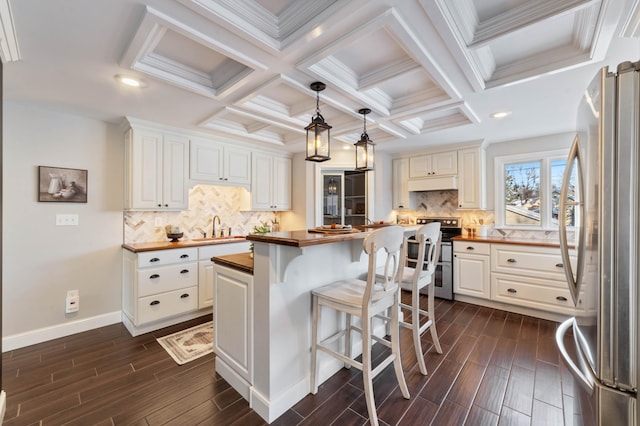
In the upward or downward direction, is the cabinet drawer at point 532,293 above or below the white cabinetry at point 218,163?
below

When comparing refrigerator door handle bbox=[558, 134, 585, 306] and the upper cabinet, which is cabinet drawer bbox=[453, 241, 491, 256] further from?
refrigerator door handle bbox=[558, 134, 585, 306]

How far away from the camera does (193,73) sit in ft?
7.41

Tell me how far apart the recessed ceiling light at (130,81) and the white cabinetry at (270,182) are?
2.09 metres

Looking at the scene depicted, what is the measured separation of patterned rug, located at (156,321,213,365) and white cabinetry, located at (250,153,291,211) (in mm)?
1984

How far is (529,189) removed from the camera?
13.0ft

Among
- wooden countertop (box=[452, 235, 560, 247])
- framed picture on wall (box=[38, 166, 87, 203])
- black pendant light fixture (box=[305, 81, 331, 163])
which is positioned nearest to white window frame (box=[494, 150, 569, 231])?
wooden countertop (box=[452, 235, 560, 247])

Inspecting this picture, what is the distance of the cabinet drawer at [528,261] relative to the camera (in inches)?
125

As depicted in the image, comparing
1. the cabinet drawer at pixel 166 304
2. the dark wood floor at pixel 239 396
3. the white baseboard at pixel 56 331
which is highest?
the cabinet drawer at pixel 166 304

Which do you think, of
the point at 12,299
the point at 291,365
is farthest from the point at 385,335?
the point at 12,299

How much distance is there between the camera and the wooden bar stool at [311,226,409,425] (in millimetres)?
1588

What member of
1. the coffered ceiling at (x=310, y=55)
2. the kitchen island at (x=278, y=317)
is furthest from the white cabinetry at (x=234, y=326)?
the coffered ceiling at (x=310, y=55)

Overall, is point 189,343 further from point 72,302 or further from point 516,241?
point 516,241

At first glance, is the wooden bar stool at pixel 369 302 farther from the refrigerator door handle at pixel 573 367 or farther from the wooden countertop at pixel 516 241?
the wooden countertop at pixel 516 241

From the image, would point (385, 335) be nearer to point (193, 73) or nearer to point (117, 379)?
point (117, 379)
